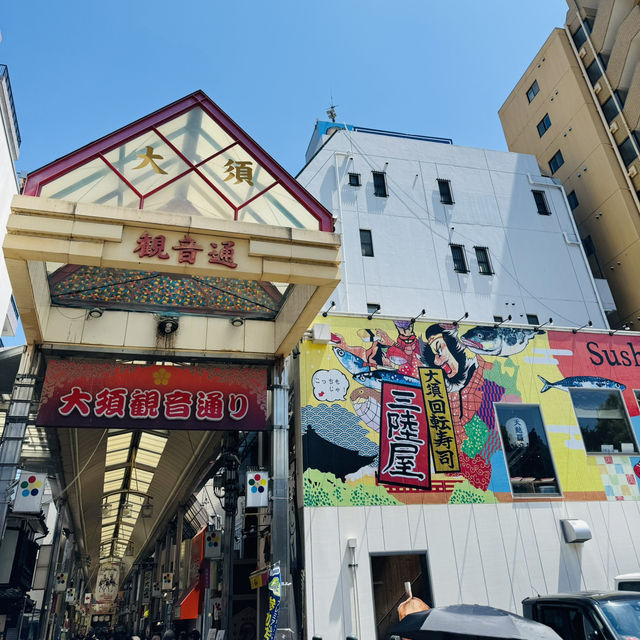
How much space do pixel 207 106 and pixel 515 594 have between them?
12662 millimetres

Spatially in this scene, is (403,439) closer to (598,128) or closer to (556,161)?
(598,128)

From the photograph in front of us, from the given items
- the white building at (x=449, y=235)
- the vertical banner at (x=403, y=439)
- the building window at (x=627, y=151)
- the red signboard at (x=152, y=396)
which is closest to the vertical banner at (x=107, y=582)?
the white building at (x=449, y=235)

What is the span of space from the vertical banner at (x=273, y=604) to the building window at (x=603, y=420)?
9.09 metres

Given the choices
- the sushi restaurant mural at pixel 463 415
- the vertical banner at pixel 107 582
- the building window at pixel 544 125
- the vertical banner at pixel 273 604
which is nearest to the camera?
the vertical banner at pixel 273 604

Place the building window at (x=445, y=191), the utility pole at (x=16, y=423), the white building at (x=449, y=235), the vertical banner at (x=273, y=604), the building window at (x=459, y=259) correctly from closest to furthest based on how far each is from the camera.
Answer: the vertical banner at (x=273, y=604)
the utility pole at (x=16, y=423)
the white building at (x=449, y=235)
the building window at (x=459, y=259)
the building window at (x=445, y=191)

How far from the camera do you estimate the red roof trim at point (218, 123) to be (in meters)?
9.63

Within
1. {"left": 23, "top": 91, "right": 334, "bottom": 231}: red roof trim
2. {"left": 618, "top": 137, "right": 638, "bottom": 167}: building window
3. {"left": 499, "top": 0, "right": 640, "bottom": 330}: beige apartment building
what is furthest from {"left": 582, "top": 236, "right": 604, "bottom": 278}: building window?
{"left": 23, "top": 91, "right": 334, "bottom": 231}: red roof trim

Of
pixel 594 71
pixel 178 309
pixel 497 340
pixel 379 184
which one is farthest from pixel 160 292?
pixel 594 71

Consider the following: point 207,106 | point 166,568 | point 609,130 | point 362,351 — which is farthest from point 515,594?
point 609,130

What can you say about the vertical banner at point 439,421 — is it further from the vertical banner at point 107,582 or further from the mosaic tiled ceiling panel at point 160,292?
the vertical banner at point 107,582

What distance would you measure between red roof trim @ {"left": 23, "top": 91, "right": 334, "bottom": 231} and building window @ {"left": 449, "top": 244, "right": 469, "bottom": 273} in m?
12.9

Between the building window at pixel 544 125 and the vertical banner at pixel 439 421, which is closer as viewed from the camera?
the vertical banner at pixel 439 421

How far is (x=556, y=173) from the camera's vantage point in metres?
30.0

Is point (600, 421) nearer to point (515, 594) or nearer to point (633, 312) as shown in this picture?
point (515, 594)
